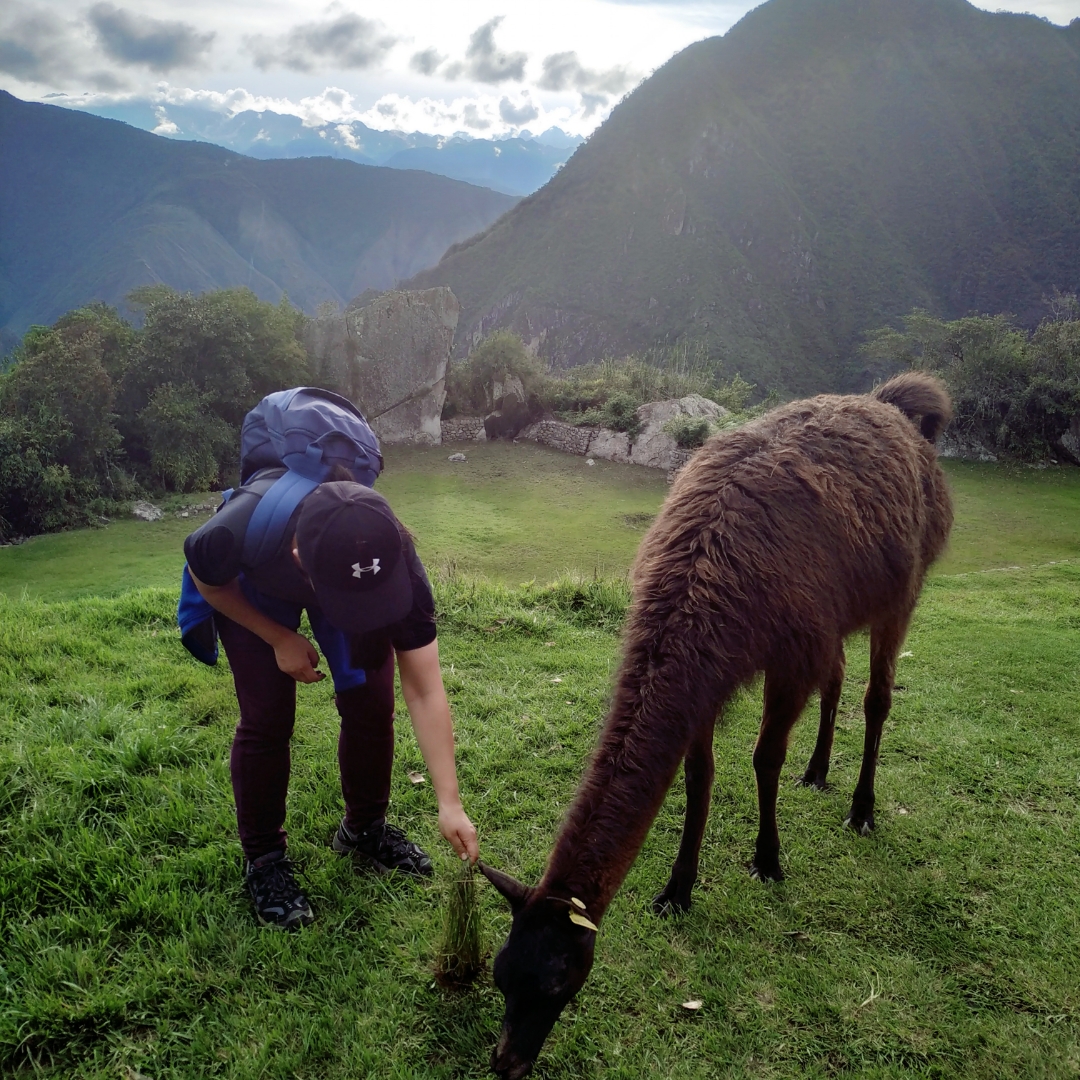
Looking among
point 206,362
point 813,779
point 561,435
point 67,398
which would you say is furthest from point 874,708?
point 206,362

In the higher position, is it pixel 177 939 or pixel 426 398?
pixel 426 398

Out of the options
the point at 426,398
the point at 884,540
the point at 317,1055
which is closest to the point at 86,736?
the point at 317,1055

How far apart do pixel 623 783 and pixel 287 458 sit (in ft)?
4.81

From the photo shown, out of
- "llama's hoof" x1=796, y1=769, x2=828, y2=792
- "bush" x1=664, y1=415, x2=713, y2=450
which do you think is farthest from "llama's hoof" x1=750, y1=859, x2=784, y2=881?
"bush" x1=664, y1=415, x2=713, y2=450

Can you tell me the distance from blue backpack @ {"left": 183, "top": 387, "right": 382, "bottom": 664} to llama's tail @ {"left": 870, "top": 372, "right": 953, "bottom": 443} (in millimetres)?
3191

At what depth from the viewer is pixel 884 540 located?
124 inches

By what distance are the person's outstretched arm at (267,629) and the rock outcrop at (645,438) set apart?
14.2 meters

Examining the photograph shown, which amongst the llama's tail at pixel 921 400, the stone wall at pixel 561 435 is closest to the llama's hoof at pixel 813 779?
the llama's tail at pixel 921 400

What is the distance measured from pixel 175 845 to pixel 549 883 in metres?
1.81

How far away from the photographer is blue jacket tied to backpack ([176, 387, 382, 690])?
2.12m

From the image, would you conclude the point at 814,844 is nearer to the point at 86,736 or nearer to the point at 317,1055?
the point at 317,1055

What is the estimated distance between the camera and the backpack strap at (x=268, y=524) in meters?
2.11

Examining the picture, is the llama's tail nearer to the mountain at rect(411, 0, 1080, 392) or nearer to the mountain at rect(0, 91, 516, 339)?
the mountain at rect(411, 0, 1080, 392)

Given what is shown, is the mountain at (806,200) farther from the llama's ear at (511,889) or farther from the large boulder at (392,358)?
the llama's ear at (511,889)
